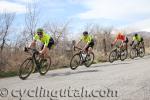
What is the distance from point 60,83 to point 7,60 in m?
7.24

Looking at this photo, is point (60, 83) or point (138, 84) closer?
point (138, 84)

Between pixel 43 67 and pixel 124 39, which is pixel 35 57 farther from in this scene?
pixel 124 39

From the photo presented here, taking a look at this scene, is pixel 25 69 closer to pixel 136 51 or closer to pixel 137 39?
pixel 137 39

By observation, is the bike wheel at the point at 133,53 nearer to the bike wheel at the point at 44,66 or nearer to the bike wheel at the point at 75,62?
the bike wheel at the point at 75,62

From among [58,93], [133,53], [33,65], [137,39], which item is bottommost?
[58,93]

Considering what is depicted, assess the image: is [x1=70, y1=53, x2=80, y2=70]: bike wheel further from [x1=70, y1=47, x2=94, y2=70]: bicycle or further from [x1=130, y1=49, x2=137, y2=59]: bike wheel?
[x1=130, y1=49, x2=137, y2=59]: bike wheel

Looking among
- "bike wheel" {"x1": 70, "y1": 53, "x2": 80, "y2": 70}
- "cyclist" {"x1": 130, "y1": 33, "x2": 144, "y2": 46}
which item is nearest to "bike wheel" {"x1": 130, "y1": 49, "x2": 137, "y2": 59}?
"cyclist" {"x1": 130, "y1": 33, "x2": 144, "y2": 46}

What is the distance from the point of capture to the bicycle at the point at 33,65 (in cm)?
1376

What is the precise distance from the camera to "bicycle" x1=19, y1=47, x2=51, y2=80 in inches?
542

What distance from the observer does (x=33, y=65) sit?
46.8 ft

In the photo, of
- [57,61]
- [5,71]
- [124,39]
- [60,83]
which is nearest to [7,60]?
[5,71]

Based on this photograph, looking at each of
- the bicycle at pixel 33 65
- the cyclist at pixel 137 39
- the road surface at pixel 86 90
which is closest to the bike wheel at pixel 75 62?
the bicycle at pixel 33 65

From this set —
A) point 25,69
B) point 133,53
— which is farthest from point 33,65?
point 133,53

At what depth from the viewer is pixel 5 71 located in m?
17.0
